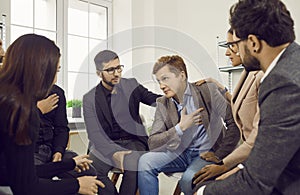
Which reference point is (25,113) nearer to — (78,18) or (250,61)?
(250,61)

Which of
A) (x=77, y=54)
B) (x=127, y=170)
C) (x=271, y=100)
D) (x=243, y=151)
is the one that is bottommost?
(x=127, y=170)

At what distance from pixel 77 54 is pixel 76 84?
329mm

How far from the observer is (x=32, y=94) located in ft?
3.94

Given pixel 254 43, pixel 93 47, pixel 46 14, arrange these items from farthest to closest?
1. pixel 93 47
2. pixel 46 14
3. pixel 254 43

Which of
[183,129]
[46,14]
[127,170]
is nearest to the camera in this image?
[183,129]

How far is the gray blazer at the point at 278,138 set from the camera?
2.97 ft

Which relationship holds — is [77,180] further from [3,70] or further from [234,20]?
→ [234,20]

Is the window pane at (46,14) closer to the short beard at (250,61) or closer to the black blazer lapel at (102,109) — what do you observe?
the black blazer lapel at (102,109)

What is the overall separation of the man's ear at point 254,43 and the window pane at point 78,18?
2.86 m

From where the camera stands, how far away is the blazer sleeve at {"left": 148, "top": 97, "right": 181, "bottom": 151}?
204 centimetres

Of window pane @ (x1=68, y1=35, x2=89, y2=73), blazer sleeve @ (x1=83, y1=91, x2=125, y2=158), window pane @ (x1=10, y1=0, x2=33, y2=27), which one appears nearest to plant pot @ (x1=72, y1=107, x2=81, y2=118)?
window pane @ (x1=68, y1=35, x2=89, y2=73)

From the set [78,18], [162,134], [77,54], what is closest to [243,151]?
[162,134]

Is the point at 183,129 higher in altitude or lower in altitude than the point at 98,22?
lower

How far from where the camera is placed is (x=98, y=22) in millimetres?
→ 3959
